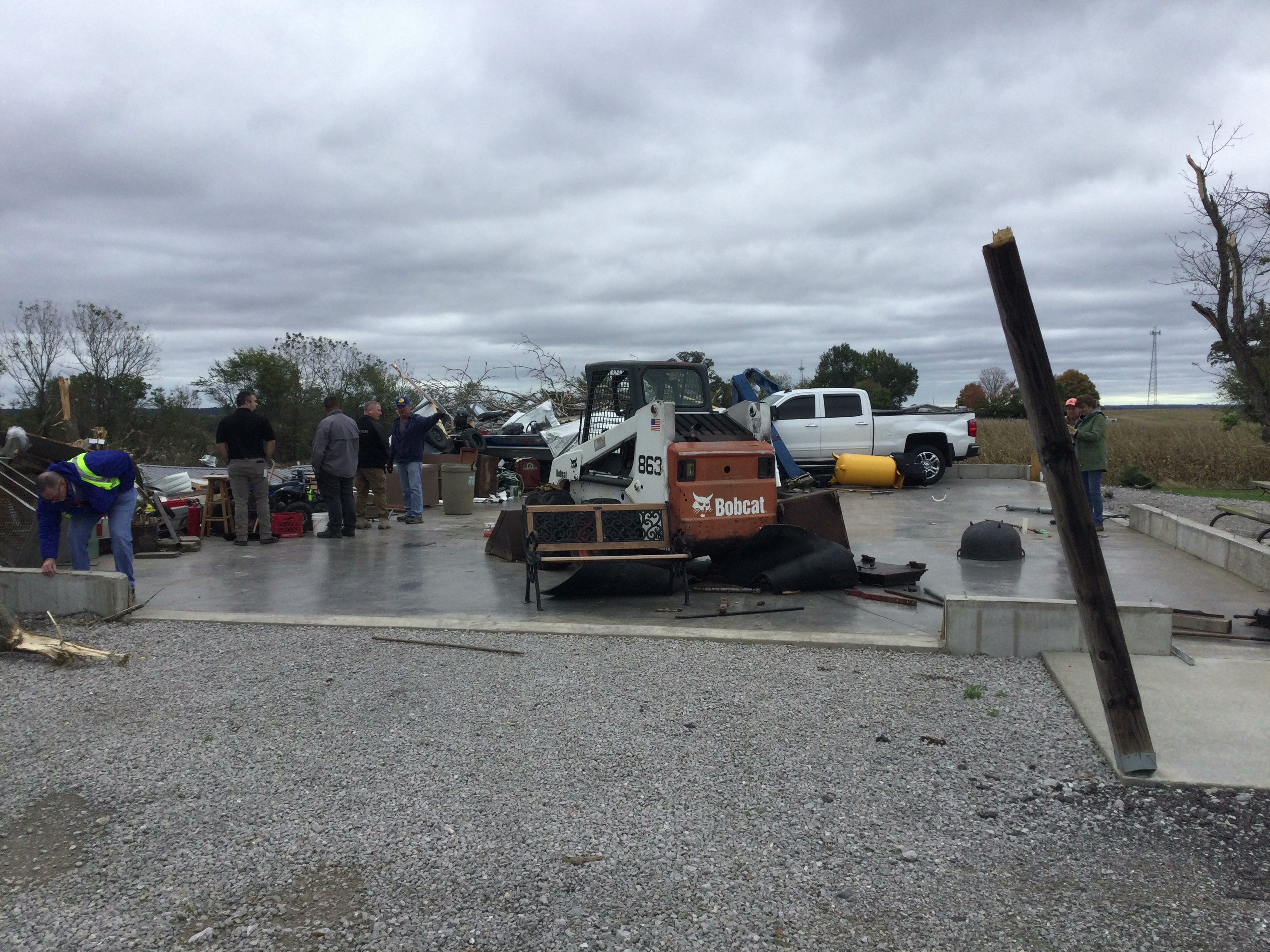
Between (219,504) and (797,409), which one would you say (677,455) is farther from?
(797,409)

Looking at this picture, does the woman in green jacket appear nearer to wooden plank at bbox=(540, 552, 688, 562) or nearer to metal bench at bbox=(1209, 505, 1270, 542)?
metal bench at bbox=(1209, 505, 1270, 542)

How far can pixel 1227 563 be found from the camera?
29.8 feet

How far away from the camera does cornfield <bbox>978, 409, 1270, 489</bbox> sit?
891 inches

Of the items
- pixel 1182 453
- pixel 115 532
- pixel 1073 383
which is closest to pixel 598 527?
pixel 115 532

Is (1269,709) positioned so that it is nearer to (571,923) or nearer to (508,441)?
(571,923)

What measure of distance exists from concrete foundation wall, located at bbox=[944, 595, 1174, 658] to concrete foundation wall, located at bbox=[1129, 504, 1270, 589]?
310 cm

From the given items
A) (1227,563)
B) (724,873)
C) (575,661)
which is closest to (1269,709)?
(724,873)

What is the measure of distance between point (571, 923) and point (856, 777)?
5.63 ft

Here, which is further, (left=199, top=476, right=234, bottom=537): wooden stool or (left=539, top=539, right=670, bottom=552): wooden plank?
(left=199, top=476, right=234, bottom=537): wooden stool

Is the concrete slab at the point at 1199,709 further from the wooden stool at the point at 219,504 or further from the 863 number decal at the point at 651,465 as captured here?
the wooden stool at the point at 219,504

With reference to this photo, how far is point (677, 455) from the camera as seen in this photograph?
8.45m

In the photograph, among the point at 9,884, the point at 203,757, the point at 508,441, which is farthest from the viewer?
the point at 508,441

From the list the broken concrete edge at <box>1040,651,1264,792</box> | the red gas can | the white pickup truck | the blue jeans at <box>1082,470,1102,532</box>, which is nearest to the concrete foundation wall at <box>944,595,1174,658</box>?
Result: the broken concrete edge at <box>1040,651,1264,792</box>

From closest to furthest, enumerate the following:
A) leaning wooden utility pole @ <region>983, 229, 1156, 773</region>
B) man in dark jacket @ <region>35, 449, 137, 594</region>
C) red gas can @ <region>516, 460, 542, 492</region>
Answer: leaning wooden utility pole @ <region>983, 229, 1156, 773</region>, man in dark jacket @ <region>35, 449, 137, 594</region>, red gas can @ <region>516, 460, 542, 492</region>
